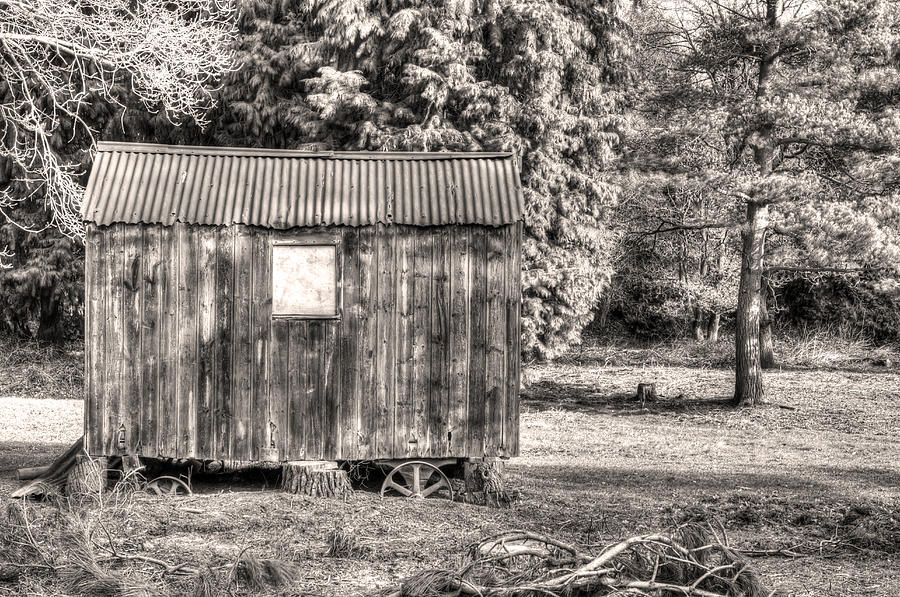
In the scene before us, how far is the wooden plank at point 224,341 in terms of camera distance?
1095cm

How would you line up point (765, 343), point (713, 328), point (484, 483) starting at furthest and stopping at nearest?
point (713, 328)
point (765, 343)
point (484, 483)

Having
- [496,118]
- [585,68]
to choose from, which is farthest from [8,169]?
[585,68]

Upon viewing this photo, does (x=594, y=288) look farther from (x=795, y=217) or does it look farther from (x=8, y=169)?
(x=8, y=169)

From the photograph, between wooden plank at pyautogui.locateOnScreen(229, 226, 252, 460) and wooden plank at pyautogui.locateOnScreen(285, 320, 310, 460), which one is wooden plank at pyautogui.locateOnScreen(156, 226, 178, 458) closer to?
wooden plank at pyautogui.locateOnScreen(229, 226, 252, 460)

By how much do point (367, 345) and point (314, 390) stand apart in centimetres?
76

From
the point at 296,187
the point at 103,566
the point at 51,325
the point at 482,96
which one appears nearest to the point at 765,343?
the point at 482,96

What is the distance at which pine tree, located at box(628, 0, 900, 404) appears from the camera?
17031 mm

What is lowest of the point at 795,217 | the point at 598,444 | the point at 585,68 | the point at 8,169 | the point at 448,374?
the point at 598,444

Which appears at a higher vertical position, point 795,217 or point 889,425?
point 795,217

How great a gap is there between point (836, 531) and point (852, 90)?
10270mm

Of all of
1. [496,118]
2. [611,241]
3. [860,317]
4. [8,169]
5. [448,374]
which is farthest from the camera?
[860,317]

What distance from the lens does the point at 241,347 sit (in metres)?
11.0

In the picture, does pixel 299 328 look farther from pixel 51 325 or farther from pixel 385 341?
pixel 51 325

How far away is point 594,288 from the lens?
2239 centimetres
